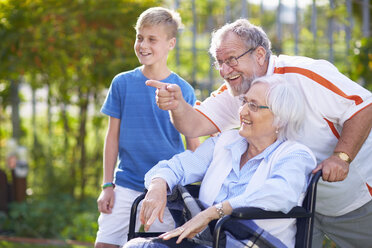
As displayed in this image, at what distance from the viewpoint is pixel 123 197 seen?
3131mm

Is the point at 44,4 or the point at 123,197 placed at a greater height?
the point at 44,4

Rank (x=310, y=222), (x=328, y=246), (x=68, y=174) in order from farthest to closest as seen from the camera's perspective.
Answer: (x=68, y=174)
(x=328, y=246)
(x=310, y=222)

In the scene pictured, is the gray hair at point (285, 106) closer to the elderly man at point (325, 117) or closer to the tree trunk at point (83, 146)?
the elderly man at point (325, 117)

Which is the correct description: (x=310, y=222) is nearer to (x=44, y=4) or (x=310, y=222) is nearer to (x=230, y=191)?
(x=230, y=191)

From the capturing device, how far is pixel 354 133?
2.64 m

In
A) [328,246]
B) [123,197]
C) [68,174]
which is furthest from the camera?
[68,174]

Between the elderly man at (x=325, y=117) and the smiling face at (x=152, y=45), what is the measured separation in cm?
31

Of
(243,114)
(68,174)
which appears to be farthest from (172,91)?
(68,174)

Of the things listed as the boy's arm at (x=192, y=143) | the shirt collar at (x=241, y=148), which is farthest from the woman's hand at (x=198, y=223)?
the boy's arm at (x=192, y=143)

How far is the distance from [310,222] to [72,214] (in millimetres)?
3452

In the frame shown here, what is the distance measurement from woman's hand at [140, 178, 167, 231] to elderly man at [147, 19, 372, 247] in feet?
1.30

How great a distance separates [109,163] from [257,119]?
3.16 ft

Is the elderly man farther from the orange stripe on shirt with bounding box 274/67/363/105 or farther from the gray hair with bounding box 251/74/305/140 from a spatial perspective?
the gray hair with bounding box 251/74/305/140

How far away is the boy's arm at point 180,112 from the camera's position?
2.72m
